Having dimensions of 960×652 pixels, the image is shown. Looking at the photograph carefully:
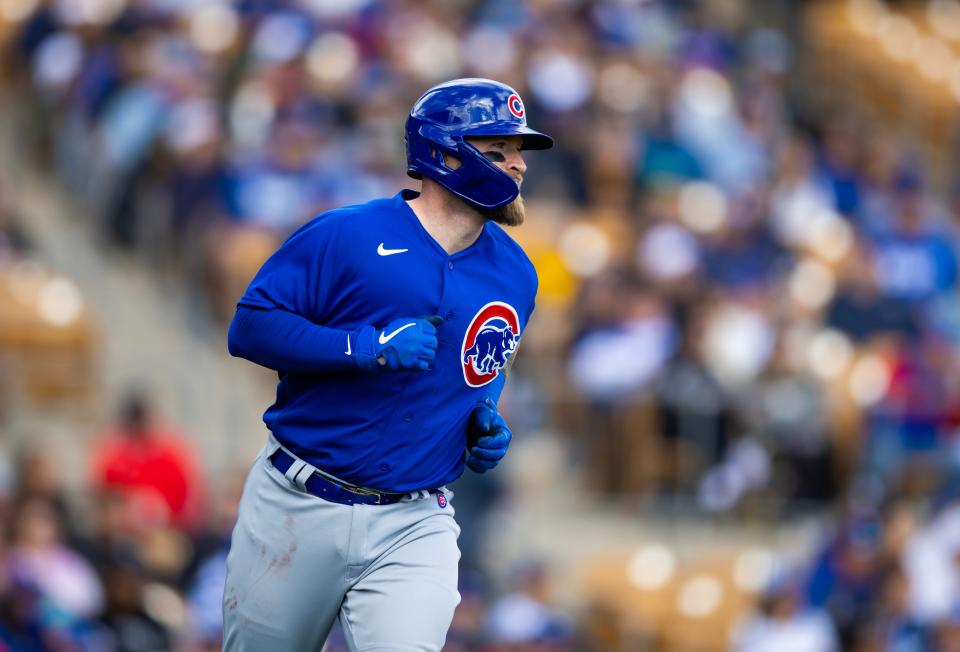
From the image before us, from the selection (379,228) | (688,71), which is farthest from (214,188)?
(379,228)

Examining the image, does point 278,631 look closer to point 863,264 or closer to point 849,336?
point 849,336

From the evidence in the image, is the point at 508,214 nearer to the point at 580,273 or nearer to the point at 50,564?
the point at 50,564

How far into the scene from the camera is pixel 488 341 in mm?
4707

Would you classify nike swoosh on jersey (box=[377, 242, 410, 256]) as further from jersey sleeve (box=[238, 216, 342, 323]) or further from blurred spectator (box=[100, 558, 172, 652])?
blurred spectator (box=[100, 558, 172, 652])

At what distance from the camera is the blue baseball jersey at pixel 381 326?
4523mm

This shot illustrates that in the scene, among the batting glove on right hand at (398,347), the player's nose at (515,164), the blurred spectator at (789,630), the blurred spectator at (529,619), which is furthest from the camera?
the blurred spectator at (789,630)

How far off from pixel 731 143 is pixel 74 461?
22.1 feet

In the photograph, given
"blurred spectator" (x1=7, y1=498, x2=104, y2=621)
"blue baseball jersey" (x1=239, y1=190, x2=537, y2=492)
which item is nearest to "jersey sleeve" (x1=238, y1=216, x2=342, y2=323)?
"blue baseball jersey" (x1=239, y1=190, x2=537, y2=492)

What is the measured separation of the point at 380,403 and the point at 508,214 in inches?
23.6

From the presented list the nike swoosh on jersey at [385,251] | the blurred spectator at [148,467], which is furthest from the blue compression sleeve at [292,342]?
the blurred spectator at [148,467]

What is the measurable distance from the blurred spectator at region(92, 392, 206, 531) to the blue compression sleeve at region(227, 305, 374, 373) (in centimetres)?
540

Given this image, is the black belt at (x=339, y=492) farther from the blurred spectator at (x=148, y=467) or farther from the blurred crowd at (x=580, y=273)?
the blurred spectator at (x=148, y=467)

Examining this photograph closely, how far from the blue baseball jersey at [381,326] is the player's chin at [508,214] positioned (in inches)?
4.3

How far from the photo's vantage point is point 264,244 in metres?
11.3
